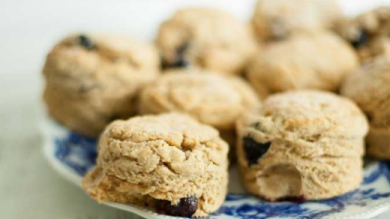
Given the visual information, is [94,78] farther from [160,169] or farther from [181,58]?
[160,169]

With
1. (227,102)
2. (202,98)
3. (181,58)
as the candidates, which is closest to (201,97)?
(202,98)

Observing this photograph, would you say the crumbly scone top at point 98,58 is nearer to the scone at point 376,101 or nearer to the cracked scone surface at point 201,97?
the cracked scone surface at point 201,97

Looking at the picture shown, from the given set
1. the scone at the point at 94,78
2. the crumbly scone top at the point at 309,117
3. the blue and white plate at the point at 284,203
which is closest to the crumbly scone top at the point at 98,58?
the scone at the point at 94,78

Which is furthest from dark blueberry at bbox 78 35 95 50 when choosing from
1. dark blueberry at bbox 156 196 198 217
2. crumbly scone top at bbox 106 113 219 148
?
dark blueberry at bbox 156 196 198 217

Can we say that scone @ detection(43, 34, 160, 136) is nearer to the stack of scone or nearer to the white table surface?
the stack of scone

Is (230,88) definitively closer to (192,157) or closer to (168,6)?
(192,157)

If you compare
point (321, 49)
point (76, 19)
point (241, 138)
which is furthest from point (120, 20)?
point (241, 138)
